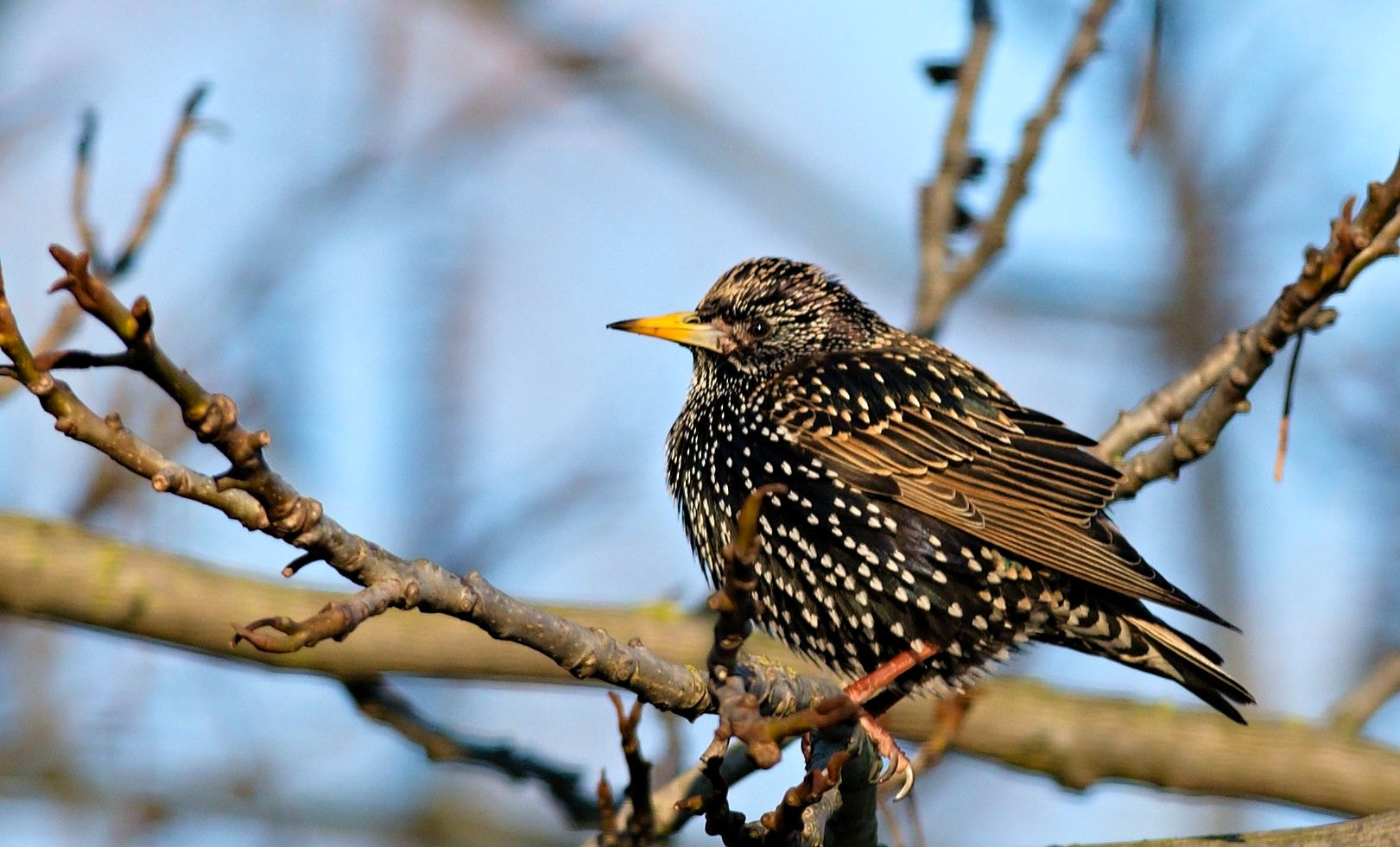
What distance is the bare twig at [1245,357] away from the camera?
3514 mm

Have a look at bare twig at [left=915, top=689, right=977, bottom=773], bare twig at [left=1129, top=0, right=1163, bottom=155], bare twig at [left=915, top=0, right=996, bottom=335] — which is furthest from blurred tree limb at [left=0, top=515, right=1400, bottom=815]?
bare twig at [left=1129, top=0, right=1163, bottom=155]

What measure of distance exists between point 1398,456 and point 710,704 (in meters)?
5.44

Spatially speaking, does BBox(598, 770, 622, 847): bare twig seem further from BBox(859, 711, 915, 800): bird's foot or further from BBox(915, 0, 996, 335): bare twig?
BBox(915, 0, 996, 335): bare twig

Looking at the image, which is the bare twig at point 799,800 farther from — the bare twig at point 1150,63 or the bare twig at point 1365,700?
the bare twig at point 1365,700

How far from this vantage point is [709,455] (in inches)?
A: 180

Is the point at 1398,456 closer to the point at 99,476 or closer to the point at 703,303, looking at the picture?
the point at 703,303

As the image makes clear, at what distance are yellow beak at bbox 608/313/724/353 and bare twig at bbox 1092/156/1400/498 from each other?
4.22 feet

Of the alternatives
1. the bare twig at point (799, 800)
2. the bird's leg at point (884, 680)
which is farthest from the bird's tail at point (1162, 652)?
the bare twig at point (799, 800)

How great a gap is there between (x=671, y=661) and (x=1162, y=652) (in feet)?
4.63

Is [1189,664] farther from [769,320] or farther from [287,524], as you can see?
[287,524]

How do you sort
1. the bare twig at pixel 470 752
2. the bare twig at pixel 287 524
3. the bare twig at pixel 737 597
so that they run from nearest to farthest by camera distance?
the bare twig at pixel 287 524 < the bare twig at pixel 737 597 < the bare twig at pixel 470 752

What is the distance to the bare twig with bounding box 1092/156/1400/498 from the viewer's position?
3514 mm

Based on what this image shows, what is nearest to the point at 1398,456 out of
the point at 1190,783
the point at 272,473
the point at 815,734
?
the point at 1190,783

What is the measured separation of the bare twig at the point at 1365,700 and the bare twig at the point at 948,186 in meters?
1.78
